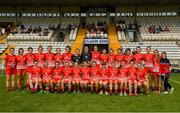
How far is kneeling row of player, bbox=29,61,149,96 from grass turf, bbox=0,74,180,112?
1.57 ft

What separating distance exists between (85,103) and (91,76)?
6.75 feet

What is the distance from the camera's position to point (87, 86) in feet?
47.6

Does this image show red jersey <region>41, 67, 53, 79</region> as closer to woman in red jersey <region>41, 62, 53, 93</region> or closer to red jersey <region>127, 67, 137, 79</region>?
woman in red jersey <region>41, 62, 53, 93</region>

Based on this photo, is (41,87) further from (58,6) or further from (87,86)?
(58,6)

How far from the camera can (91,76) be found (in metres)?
13.2

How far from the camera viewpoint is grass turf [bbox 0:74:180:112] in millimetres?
10445

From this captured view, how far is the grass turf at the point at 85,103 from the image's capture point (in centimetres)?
1045

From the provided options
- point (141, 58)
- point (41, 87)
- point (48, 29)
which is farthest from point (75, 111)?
point (48, 29)

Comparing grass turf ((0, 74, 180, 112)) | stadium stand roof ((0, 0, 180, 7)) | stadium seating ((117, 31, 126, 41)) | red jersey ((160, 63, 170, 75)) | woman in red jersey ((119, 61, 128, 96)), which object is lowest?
grass turf ((0, 74, 180, 112))

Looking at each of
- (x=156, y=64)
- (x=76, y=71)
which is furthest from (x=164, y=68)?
(x=76, y=71)

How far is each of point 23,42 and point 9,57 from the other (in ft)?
69.4

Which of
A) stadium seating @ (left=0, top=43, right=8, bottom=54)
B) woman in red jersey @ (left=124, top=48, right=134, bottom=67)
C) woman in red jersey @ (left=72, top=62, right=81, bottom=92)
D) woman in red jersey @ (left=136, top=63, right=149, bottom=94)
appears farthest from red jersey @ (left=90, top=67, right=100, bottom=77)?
stadium seating @ (left=0, top=43, right=8, bottom=54)

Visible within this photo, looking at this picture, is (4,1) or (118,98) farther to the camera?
(4,1)

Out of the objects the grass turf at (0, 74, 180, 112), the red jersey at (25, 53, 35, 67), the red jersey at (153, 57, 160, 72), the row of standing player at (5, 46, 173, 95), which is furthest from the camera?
the red jersey at (25, 53, 35, 67)
